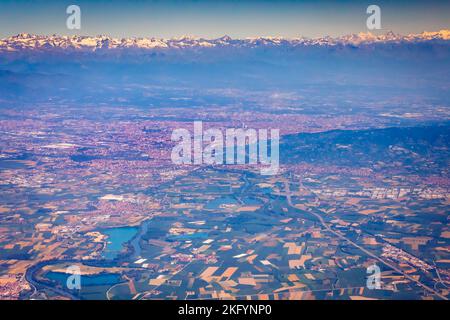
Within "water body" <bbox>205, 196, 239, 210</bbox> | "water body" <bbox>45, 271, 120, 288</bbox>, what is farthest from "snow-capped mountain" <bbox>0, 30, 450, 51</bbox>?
"water body" <bbox>45, 271, 120, 288</bbox>

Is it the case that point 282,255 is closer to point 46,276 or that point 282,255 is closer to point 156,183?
point 46,276

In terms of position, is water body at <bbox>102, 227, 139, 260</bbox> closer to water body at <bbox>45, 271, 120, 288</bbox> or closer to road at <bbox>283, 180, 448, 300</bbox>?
water body at <bbox>45, 271, 120, 288</bbox>

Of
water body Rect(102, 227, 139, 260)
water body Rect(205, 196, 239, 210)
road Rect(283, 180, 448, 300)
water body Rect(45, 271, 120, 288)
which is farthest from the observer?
water body Rect(205, 196, 239, 210)

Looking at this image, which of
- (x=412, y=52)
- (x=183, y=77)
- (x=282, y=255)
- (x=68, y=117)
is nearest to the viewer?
(x=282, y=255)

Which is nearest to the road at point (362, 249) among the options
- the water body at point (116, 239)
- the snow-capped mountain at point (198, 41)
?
the water body at point (116, 239)

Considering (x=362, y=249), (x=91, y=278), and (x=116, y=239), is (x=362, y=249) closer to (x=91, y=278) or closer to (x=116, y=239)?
(x=116, y=239)
